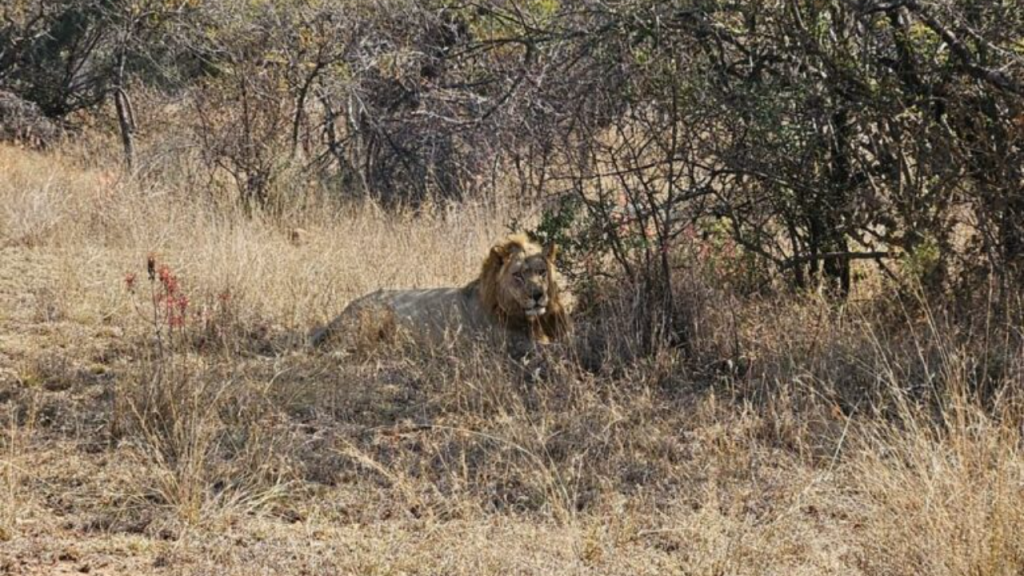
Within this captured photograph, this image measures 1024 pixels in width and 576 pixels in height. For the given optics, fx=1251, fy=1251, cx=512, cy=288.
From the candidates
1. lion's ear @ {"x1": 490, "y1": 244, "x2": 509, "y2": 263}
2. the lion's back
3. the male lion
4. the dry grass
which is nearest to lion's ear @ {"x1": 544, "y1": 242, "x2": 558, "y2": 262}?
the male lion

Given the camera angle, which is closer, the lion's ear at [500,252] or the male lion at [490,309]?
the male lion at [490,309]

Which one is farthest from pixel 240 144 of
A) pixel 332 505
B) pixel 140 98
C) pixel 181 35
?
pixel 332 505

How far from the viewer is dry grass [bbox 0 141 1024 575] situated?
15.2 feet

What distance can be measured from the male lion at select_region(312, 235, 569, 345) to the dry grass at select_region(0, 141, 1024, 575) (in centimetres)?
25

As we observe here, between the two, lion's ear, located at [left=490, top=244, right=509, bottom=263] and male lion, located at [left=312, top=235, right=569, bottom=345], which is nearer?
male lion, located at [left=312, top=235, right=569, bottom=345]

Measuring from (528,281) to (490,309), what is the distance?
47 cm

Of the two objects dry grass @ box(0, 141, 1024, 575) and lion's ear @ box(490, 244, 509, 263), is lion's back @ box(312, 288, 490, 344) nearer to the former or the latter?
dry grass @ box(0, 141, 1024, 575)

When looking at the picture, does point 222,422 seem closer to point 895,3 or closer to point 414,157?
point 895,3

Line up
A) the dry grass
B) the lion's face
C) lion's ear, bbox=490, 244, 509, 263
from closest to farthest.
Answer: the dry grass < the lion's face < lion's ear, bbox=490, 244, 509, 263

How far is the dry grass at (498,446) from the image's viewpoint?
15.2 ft

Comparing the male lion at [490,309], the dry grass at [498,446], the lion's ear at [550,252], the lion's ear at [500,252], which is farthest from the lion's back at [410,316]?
the lion's ear at [550,252]

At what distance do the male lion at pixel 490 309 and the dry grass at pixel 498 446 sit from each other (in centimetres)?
25

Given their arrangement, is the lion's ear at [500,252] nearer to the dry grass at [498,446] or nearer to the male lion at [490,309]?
the male lion at [490,309]

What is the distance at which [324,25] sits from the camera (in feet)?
43.2
